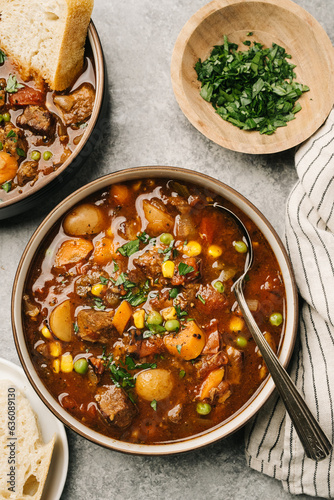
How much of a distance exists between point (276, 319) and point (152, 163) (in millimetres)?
1557

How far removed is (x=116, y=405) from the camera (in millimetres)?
3184

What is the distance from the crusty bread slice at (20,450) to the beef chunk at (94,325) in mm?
812

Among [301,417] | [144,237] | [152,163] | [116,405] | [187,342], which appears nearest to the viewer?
[301,417]

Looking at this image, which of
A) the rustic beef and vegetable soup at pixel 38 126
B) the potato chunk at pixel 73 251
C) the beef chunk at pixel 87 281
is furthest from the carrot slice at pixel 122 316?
the rustic beef and vegetable soup at pixel 38 126

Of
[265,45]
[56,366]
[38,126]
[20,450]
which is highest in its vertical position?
[265,45]

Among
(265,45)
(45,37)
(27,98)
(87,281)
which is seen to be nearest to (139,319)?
(87,281)

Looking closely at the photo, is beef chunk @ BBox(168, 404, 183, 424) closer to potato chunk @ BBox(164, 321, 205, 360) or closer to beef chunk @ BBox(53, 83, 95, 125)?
potato chunk @ BBox(164, 321, 205, 360)

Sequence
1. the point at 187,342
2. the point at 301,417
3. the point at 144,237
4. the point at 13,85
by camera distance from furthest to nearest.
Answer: the point at 13,85 < the point at 144,237 < the point at 187,342 < the point at 301,417

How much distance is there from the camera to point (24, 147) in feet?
11.6

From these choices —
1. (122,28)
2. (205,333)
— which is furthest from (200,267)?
(122,28)

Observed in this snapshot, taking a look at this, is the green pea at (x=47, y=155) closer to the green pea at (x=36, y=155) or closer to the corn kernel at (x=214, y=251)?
the green pea at (x=36, y=155)

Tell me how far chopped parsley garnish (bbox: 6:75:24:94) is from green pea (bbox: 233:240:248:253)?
2066 mm

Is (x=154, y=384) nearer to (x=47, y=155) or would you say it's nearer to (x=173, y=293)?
(x=173, y=293)

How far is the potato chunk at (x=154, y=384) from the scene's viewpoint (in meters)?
Answer: 3.27
